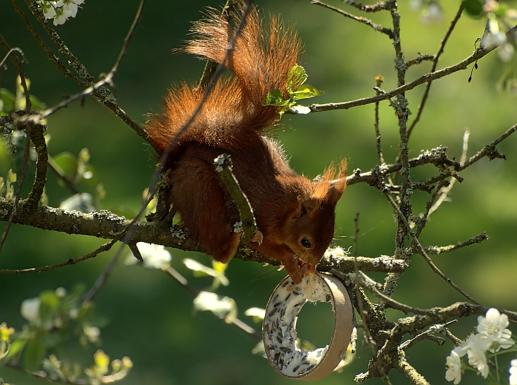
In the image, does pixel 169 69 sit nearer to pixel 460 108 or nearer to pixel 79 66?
pixel 460 108

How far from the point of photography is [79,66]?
167 centimetres

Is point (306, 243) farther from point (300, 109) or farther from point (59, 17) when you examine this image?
point (59, 17)

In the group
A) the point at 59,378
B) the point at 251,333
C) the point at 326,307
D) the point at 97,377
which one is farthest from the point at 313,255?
the point at 326,307

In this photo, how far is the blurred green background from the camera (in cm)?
364

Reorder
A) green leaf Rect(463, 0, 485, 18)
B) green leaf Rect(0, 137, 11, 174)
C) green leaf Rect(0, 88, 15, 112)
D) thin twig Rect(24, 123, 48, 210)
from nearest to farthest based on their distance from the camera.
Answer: green leaf Rect(463, 0, 485, 18) < thin twig Rect(24, 123, 48, 210) < green leaf Rect(0, 137, 11, 174) < green leaf Rect(0, 88, 15, 112)

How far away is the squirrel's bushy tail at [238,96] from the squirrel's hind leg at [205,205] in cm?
6

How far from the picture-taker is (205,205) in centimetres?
199

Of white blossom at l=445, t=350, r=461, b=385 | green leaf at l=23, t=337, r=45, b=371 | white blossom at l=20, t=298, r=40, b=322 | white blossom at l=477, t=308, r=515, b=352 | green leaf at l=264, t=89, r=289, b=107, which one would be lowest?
white blossom at l=445, t=350, r=461, b=385

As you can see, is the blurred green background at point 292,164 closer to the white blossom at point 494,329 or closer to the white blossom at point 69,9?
the white blossom at point 69,9

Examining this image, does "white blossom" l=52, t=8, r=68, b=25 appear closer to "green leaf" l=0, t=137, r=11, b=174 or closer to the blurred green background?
"green leaf" l=0, t=137, r=11, b=174

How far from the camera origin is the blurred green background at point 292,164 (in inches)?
143

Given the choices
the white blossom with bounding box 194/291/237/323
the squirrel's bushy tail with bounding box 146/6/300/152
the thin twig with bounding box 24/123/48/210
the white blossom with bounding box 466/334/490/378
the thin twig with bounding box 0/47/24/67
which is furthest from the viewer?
the squirrel's bushy tail with bounding box 146/6/300/152

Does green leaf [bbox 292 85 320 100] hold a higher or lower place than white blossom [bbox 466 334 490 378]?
higher

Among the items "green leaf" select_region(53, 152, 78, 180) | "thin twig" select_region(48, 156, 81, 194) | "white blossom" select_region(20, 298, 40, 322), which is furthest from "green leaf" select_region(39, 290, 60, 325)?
"green leaf" select_region(53, 152, 78, 180)
